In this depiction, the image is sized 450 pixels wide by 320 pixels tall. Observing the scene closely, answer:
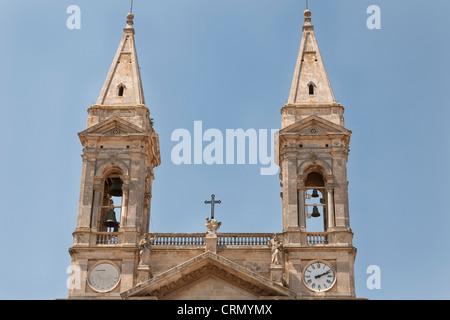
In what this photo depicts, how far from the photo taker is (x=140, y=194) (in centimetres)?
4712

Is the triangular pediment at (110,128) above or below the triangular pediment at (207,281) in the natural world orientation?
above

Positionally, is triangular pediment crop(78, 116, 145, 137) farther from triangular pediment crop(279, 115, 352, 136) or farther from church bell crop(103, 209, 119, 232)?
triangular pediment crop(279, 115, 352, 136)

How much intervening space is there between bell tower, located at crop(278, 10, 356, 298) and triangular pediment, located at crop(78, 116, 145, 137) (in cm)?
794

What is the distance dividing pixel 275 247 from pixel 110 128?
10.8 m

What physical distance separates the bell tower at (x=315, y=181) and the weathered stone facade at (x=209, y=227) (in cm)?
5

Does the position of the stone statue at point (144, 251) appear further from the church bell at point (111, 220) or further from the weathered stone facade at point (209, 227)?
the church bell at point (111, 220)

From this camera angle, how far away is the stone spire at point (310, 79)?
1951 inches

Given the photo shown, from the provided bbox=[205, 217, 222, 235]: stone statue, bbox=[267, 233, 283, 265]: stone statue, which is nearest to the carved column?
bbox=[205, 217, 222, 235]: stone statue

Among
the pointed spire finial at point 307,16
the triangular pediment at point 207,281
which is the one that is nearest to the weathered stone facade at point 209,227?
the triangular pediment at point 207,281

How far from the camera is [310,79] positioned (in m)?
50.4
